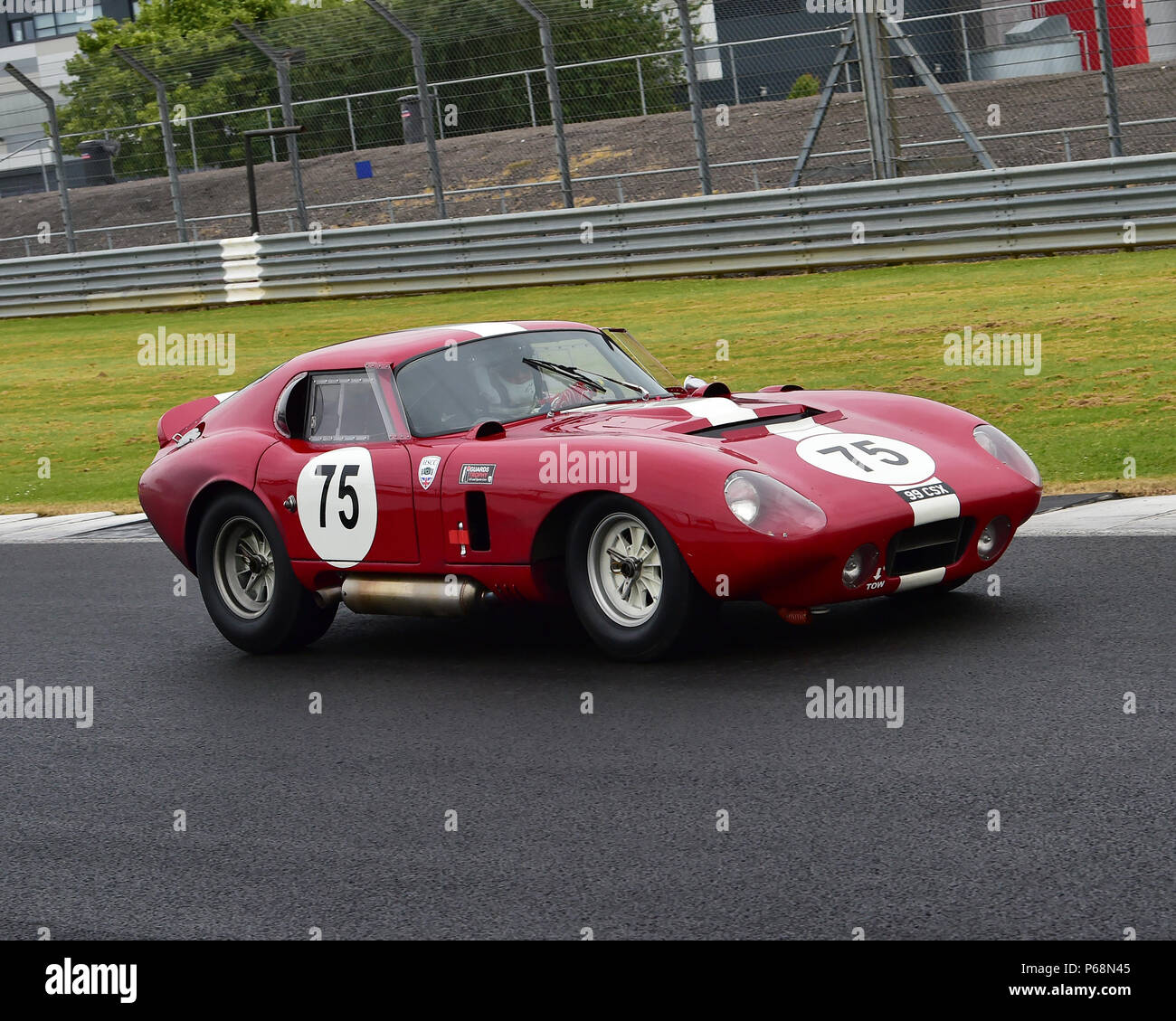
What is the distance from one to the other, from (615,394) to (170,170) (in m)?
17.5

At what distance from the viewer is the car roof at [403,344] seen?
6.91m

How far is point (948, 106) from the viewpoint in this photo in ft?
58.4

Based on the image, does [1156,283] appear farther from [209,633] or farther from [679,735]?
[679,735]

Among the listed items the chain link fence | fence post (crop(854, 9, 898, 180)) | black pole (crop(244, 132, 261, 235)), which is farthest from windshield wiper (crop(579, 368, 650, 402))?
black pole (crop(244, 132, 261, 235))

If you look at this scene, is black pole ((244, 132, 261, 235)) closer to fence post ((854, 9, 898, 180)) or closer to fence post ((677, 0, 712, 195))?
fence post ((677, 0, 712, 195))

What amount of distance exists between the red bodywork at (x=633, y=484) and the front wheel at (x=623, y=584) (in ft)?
0.37

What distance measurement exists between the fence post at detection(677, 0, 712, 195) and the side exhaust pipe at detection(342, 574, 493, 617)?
12957 mm

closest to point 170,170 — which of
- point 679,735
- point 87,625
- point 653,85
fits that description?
point 653,85

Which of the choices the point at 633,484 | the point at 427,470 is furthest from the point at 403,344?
the point at 633,484

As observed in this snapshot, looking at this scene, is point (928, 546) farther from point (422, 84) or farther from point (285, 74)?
point (285, 74)

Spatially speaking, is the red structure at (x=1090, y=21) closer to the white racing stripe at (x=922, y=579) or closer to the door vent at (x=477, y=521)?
the white racing stripe at (x=922, y=579)

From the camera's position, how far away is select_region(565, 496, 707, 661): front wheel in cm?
584
